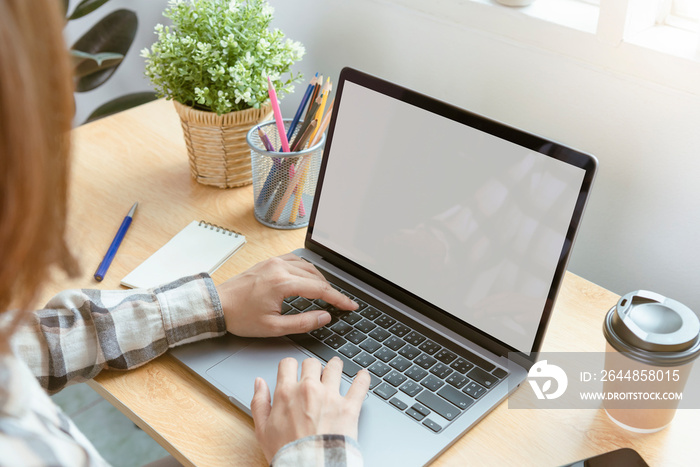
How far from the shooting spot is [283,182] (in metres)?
0.96

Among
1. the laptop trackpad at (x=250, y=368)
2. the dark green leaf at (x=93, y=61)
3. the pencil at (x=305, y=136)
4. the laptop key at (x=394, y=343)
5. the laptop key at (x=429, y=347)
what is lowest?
the laptop trackpad at (x=250, y=368)

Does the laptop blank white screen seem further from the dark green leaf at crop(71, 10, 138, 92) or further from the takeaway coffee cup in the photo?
the dark green leaf at crop(71, 10, 138, 92)

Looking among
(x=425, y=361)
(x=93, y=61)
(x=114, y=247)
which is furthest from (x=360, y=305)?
(x=93, y=61)

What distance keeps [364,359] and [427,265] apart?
14cm

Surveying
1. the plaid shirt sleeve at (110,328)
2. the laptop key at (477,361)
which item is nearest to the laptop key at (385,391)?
the laptop key at (477,361)

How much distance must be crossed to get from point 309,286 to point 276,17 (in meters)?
0.71

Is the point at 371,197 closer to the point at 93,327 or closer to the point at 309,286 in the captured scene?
the point at 309,286

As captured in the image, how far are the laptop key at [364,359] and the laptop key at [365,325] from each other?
4cm

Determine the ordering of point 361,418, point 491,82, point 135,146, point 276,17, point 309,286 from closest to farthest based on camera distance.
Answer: point 361,418
point 309,286
point 491,82
point 135,146
point 276,17

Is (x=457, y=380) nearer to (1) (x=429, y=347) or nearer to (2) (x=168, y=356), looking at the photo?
(1) (x=429, y=347)

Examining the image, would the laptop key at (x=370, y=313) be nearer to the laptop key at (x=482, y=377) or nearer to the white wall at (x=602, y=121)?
the laptop key at (x=482, y=377)

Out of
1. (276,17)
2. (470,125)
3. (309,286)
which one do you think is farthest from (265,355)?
(276,17)

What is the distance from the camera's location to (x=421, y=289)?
2.64 ft

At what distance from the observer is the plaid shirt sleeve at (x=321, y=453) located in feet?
1.94
